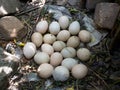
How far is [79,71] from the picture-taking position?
6.84ft

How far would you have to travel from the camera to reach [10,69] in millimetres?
2088

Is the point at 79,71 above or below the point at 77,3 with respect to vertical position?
below

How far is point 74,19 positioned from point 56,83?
63 cm

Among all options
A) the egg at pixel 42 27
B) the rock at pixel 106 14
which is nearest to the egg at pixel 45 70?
the egg at pixel 42 27

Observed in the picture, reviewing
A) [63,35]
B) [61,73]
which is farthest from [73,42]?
[61,73]

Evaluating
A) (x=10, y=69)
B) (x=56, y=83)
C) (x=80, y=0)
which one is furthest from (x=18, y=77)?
(x=80, y=0)

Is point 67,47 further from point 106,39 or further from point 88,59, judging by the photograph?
point 106,39

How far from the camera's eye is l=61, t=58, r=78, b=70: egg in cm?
214

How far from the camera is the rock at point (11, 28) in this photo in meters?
2.33

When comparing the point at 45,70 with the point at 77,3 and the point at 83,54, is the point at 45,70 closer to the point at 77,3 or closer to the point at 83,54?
the point at 83,54

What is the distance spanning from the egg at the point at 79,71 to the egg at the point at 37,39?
372 millimetres

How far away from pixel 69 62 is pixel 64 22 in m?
0.37

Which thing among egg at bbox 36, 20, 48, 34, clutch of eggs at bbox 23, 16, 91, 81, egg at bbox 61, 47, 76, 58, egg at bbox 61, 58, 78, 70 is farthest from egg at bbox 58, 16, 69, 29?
egg at bbox 61, 58, 78, 70

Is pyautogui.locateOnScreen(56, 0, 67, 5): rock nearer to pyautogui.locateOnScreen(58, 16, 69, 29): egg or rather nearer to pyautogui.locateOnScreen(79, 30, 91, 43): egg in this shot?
pyautogui.locateOnScreen(58, 16, 69, 29): egg
